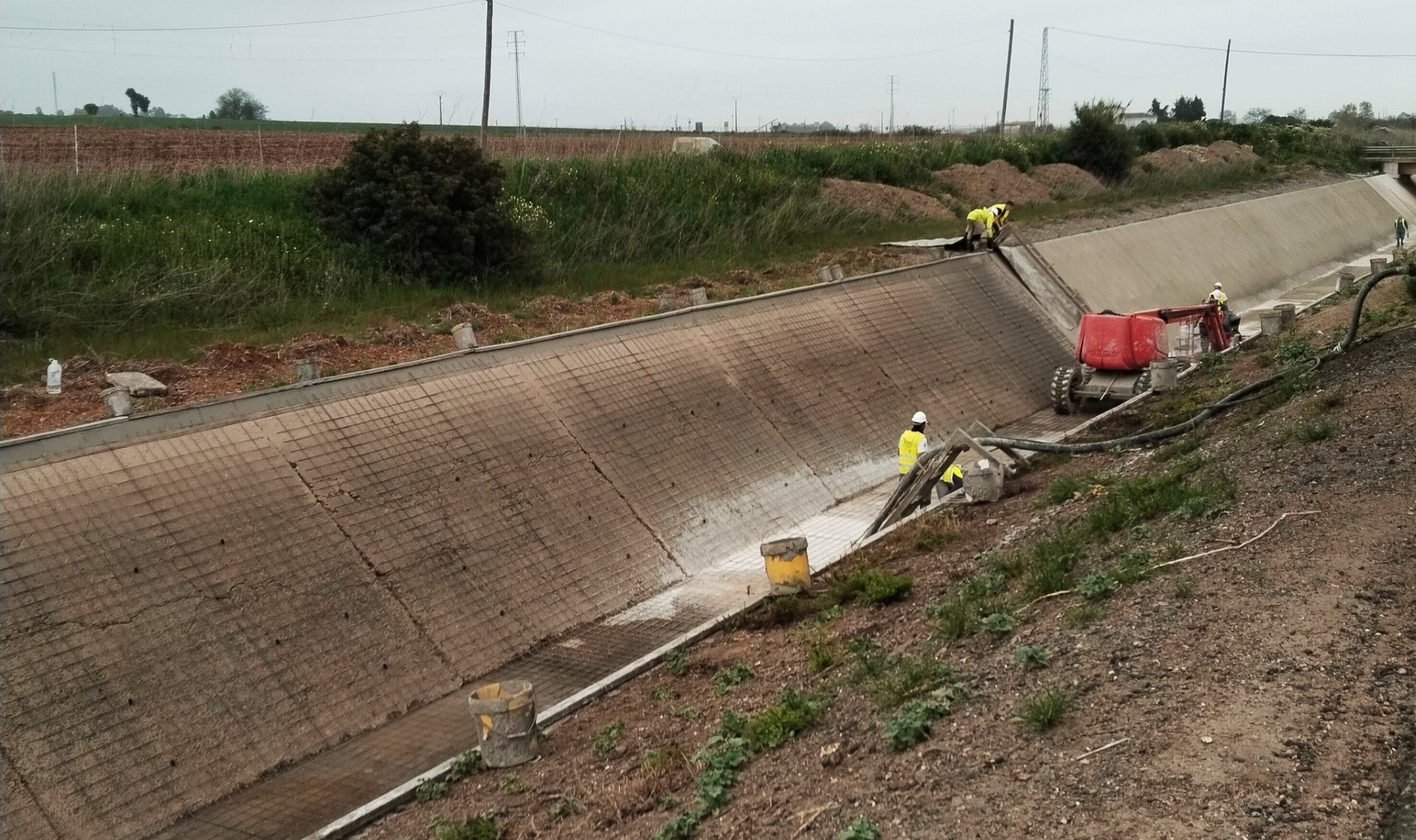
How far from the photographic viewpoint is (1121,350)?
73.5 ft

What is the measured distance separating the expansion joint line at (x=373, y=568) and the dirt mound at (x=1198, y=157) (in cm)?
4788

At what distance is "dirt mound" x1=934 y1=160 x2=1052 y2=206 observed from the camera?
141ft

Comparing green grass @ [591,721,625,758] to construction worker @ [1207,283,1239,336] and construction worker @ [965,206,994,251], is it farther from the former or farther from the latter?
construction worker @ [965,206,994,251]

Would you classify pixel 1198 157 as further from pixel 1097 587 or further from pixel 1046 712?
pixel 1046 712

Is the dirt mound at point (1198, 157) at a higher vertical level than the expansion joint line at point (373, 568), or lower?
higher

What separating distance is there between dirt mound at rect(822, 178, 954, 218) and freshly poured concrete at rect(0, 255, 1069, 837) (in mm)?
16499

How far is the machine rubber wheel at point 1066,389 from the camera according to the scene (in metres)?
23.2

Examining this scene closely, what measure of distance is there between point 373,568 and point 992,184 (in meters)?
35.7

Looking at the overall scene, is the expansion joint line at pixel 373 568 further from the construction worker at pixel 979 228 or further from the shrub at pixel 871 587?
the construction worker at pixel 979 228

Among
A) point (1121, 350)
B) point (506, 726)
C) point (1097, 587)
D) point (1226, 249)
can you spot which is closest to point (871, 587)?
point (1097, 587)

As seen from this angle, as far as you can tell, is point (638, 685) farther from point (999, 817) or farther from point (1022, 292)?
point (1022, 292)

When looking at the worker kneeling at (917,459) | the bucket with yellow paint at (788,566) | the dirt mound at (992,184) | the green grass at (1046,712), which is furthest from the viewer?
the dirt mound at (992,184)

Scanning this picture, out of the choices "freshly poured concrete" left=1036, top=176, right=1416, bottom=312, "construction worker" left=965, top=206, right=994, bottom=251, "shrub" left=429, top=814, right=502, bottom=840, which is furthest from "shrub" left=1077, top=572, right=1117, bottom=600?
"freshly poured concrete" left=1036, top=176, right=1416, bottom=312

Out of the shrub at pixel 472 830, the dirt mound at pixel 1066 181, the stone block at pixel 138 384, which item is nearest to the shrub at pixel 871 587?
the shrub at pixel 472 830
